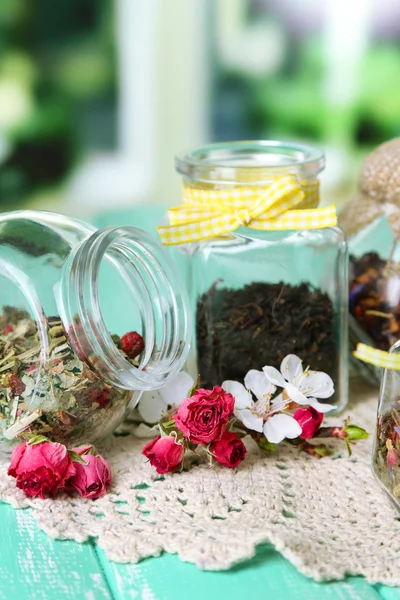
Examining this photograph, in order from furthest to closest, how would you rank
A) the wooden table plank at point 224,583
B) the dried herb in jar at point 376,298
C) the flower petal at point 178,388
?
the dried herb in jar at point 376,298, the flower petal at point 178,388, the wooden table plank at point 224,583

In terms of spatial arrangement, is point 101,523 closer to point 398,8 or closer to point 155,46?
point 155,46

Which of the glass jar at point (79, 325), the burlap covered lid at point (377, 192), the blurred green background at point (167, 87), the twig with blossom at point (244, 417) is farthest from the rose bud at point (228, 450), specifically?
the blurred green background at point (167, 87)

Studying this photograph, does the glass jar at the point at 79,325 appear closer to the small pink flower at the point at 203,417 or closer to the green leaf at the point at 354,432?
the small pink flower at the point at 203,417

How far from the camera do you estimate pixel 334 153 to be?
3.59m

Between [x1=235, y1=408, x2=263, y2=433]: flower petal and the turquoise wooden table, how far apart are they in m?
0.19

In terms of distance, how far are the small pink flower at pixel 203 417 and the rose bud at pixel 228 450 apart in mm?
12

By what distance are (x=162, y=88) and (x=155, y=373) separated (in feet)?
8.31

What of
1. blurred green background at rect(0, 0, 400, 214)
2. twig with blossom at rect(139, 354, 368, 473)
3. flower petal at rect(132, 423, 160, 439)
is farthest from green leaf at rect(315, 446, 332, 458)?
blurred green background at rect(0, 0, 400, 214)

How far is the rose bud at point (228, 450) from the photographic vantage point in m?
0.97

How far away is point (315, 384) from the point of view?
1039mm

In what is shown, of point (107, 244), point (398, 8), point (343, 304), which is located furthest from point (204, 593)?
point (398, 8)

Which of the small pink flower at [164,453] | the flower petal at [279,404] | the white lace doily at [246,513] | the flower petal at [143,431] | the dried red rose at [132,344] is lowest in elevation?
the flower petal at [143,431]

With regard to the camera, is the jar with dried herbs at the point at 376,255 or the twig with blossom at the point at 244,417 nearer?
the twig with blossom at the point at 244,417

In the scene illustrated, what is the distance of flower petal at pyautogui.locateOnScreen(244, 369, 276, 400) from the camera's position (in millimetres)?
1031
